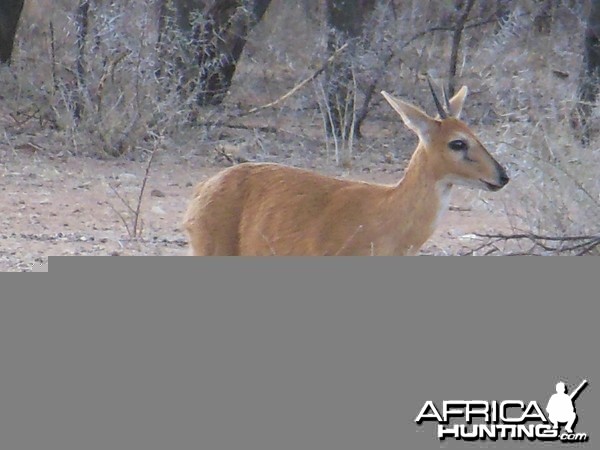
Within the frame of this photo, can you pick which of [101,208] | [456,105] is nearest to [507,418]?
[456,105]

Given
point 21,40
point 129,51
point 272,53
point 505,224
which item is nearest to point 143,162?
point 129,51

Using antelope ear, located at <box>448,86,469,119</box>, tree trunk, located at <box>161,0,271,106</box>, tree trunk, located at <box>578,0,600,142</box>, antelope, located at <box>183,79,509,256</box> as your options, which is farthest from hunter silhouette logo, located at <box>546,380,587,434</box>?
tree trunk, located at <box>161,0,271,106</box>

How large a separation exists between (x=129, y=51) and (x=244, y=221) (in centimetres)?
604

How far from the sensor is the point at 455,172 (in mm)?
6320

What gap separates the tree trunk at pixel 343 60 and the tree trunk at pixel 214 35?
85 cm

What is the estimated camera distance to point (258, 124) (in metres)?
13.3

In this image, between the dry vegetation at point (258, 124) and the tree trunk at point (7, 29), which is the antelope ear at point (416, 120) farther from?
the tree trunk at point (7, 29)

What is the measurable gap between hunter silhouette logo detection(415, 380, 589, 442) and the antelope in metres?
3.14

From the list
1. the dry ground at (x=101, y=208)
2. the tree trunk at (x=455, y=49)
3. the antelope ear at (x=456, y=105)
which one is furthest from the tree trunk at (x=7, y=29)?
the antelope ear at (x=456, y=105)

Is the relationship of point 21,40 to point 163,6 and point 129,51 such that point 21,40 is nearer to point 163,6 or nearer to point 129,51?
point 163,6

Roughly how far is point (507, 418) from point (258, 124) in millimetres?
10692

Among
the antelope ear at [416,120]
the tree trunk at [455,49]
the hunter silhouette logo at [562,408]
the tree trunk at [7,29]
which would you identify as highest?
the hunter silhouette logo at [562,408]

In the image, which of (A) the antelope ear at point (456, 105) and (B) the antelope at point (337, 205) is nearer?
(B) the antelope at point (337, 205)

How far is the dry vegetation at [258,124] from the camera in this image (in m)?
8.13
